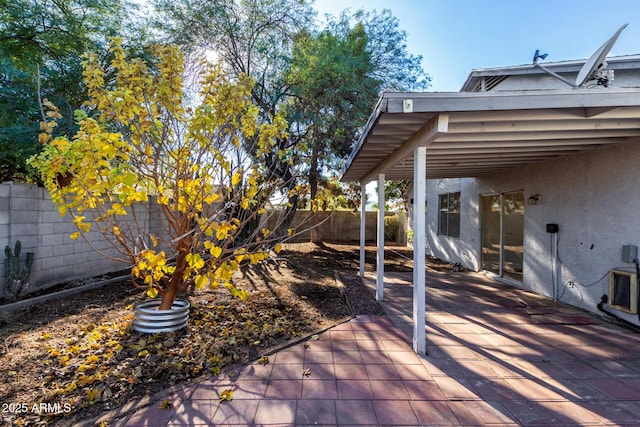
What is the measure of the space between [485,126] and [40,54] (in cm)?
858

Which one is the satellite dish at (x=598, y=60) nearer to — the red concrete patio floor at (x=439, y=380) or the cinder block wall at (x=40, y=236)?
the red concrete patio floor at (x=439, y=380)

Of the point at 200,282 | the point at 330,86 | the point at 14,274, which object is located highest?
the point at 330,86

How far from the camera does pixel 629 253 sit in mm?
4062

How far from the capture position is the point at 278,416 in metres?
2.32

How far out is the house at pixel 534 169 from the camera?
113 inches

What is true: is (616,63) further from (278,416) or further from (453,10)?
(278,416)

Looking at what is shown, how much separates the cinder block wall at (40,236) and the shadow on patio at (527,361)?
215 inches

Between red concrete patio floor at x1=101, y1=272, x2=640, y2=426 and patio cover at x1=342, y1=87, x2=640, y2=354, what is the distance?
561mm

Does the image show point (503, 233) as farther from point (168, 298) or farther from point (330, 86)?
point (168, 298)

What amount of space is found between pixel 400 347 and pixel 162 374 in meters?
2.35

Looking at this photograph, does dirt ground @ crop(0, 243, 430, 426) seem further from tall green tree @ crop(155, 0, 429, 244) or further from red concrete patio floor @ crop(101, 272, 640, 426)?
tall green tree @ crop(155, 0, 429, 244)

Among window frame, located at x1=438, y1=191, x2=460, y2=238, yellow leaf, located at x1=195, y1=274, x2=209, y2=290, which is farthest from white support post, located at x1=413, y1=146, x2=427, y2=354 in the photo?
window frame, located at x1=438, y1=191, x2=460, y2=238

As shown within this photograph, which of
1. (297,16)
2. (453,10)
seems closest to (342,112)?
(297,16)

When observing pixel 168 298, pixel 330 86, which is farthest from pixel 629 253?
pixel 330 86
